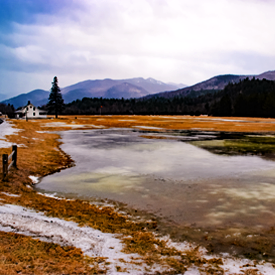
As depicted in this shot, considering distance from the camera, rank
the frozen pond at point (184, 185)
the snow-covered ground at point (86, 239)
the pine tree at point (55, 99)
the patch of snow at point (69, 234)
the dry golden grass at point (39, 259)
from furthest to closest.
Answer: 1. the pine tree at point (55, 99)
2. the frozen pond at point (184, 185)
3. the patch of snow at point (69, 234)
4. the snow-covered ground at point (86, 239)
5. the dry golden grass at point (39, 259)

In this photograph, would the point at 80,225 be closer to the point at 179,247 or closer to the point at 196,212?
the point at 179,247

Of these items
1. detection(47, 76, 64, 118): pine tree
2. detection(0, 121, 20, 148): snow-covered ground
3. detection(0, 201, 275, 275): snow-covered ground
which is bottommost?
detection(0, 201, 275, 275): snow-covered ground

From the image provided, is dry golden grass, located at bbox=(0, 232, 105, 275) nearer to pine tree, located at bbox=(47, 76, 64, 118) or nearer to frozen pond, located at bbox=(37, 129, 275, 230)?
frozen pond, located at bbox=(37, 129, 275, 230)

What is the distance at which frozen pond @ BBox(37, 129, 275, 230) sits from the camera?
980 cm

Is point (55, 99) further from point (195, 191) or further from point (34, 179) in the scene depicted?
point (195, 191)

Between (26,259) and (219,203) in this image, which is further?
(219,203)

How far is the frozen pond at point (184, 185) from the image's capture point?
980cm

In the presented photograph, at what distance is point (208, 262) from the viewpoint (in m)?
6.55

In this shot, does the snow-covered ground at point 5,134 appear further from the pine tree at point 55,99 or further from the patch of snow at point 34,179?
the pine tree at point 55,99

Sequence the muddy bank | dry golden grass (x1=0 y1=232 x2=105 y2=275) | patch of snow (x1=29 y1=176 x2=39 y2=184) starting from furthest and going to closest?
patch of snow (x1=29 y1=176 x2=39 y2=184), the muddy bank, dry golden grass (x1=0 y1=232 x2=105 y2=275)

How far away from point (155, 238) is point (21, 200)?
581 centimetres

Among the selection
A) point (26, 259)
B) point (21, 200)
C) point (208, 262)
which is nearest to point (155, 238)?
point (208, 262)

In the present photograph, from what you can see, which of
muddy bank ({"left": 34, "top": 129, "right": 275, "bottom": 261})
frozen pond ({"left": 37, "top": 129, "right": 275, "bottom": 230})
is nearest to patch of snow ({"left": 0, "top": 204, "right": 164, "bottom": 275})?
muddy bank ({"left": 34, "top": 129, "right": 275, "bottom": 261})

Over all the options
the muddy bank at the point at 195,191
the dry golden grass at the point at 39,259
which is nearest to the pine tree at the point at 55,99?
the muddy bank at the point at 195,191
